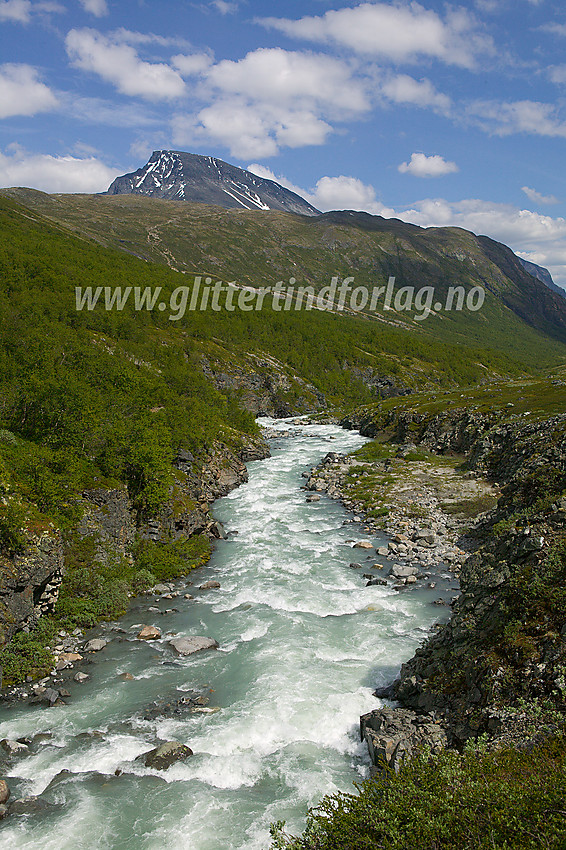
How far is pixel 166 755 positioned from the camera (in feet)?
50.5

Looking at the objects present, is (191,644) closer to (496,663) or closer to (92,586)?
(92,586)

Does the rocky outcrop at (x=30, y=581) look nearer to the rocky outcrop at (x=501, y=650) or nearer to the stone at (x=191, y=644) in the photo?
the stone at (x=191, y=644)

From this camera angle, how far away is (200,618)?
24.5 metres

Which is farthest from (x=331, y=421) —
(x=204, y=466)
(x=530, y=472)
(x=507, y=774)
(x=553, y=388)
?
(x=507, y=774)

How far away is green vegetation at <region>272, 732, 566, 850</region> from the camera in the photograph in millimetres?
7824

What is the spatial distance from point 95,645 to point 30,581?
412 cm

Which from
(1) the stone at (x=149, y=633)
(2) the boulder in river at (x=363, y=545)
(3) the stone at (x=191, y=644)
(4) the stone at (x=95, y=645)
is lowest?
(4) the stone at (x=95, y=645)

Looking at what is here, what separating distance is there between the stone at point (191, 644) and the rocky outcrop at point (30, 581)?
251 inches

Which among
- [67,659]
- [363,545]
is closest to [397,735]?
[67,659]

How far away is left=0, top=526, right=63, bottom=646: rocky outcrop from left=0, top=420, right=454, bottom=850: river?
11.0 ft

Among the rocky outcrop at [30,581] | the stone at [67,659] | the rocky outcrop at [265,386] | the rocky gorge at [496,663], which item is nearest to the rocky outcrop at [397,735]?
the rocky gorge at [496,663]

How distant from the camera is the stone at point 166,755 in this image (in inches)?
594

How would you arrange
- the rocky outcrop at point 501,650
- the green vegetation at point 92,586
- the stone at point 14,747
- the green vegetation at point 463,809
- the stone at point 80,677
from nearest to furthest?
1. the green vegetation at point 463,809
2. the rocky outcrop at point 501,650
3. the stone at point 14,747
4. the stone at point 80,677
5. the green vegetation at point 92,586

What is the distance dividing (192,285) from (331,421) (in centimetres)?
7338
